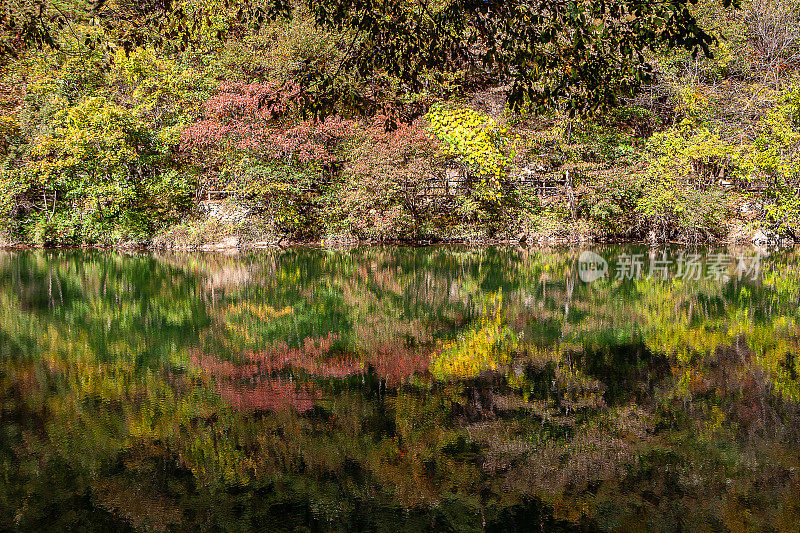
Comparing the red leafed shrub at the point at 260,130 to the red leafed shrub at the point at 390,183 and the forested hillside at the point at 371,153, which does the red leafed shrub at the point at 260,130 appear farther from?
the red leafed shrub at the point at 390,183

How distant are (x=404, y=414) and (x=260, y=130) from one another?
1792 cm

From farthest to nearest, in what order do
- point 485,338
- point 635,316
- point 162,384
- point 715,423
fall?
point 635,316, point 485,338, point 162,384, point 715,423

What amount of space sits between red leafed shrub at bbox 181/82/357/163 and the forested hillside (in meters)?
0.07

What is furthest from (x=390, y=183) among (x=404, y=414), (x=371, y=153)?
(x=404, y=414)

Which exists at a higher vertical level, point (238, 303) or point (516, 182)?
point (516, 182)

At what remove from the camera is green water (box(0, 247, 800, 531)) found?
2965 mm

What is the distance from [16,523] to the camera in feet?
9.26

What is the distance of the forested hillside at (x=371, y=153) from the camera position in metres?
20.5

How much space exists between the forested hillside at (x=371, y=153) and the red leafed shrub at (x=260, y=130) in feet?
0.24

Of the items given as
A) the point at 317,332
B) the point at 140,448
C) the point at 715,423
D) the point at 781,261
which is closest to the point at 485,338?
the point at 317,332

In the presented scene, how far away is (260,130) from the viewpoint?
2086cm

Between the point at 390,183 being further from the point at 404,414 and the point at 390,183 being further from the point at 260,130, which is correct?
the point at 404,414

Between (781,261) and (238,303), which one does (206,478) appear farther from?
(781,261)

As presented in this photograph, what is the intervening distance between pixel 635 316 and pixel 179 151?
63.1 ft
